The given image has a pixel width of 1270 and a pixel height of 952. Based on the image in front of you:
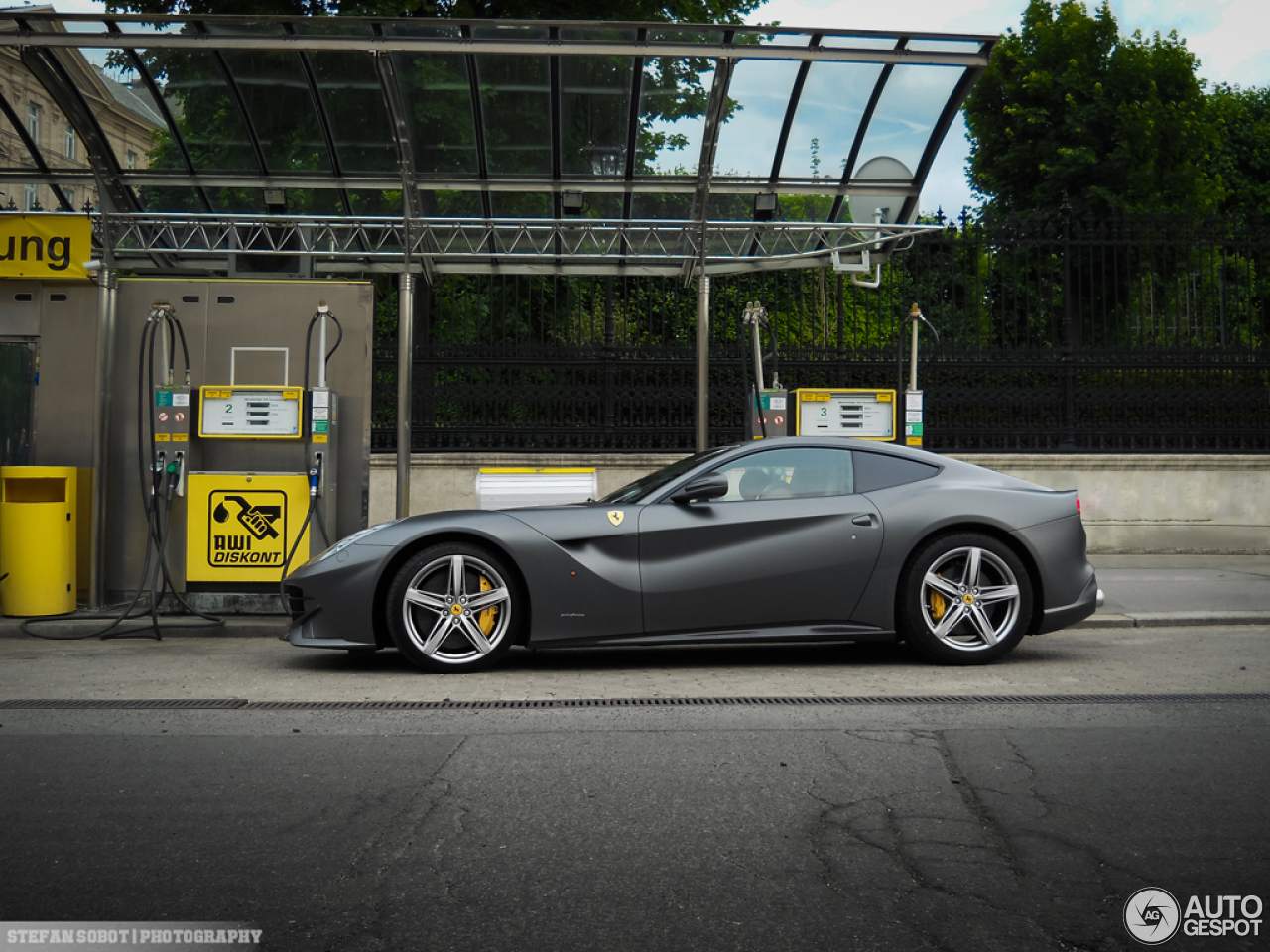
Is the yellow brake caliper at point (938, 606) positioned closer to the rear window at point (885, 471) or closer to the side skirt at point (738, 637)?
the side skirt at point (738, 637)

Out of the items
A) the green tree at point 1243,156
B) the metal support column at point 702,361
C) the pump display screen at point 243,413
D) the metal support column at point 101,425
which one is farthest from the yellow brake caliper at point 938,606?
the green tree at point 1243,156

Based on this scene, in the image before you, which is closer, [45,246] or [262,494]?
[262,494]

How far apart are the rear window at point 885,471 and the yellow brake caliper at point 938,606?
0.68 meters

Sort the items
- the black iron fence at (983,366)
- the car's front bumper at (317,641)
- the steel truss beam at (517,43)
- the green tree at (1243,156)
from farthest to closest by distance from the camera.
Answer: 1. the green tree at (1243,156)
2. the black iron fence at (983,366)
3. the steel truss beam at (517,43)
4. the car's front bumper at (317,641)

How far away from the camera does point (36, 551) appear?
27.8 ft

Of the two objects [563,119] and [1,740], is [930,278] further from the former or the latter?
[1,740]

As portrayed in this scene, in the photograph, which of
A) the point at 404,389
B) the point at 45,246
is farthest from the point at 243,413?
the point at 45,246

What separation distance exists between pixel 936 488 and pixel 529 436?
719 cm

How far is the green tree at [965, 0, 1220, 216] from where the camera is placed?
27125 millimetres

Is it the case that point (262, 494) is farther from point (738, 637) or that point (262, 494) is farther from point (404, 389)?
point (738, 637)

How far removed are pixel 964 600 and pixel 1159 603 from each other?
344cm

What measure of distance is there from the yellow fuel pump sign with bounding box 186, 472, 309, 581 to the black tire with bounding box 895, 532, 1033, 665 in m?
4.63

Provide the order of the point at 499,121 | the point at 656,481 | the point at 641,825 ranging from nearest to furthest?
the point at 641,825 < the point at 656,481 < the point at 499,121

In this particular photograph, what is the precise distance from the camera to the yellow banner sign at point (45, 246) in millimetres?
9016
